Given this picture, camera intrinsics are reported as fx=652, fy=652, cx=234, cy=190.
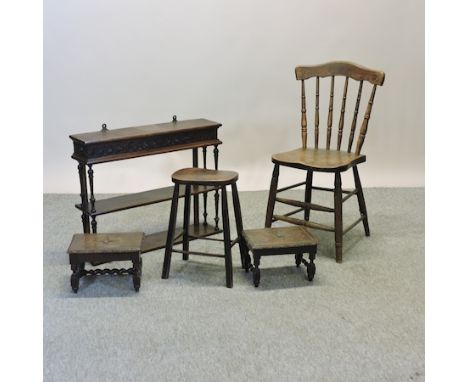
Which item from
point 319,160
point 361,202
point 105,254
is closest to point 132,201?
point 105,254

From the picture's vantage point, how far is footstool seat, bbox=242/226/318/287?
11.6 ft

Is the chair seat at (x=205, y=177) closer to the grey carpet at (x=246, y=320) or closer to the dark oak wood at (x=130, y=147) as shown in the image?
the dark oak wood at (x=130, y=147)

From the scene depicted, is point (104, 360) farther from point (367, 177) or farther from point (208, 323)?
point (367, 177)

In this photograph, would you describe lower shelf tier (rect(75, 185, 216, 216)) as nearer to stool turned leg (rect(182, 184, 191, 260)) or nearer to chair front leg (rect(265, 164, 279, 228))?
stool turned leg (rect(182, 184, 191, 260))

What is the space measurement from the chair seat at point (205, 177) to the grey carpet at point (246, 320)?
57cm

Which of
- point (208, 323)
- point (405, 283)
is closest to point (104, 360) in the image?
point (208, 323)

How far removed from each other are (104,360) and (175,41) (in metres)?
3.22

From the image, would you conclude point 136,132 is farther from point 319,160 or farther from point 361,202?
point 361,202

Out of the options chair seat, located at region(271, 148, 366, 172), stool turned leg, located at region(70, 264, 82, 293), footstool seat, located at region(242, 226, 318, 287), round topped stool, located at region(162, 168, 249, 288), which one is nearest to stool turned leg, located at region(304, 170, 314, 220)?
chair seat, located at region(271, 148, 366, 172)

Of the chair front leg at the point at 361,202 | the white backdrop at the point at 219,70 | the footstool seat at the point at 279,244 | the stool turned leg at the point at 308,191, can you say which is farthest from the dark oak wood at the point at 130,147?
the white backdrop at the point at 219,70

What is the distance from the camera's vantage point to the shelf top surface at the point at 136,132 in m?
3.78

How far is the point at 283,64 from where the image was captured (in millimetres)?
5551

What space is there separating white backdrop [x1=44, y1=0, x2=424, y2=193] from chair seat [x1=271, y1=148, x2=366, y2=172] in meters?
1.43

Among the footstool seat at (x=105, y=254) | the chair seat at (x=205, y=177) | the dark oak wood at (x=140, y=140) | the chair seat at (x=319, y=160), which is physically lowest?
the footstool seat at (x=105, y=254)
